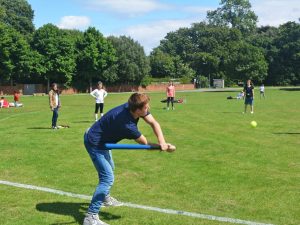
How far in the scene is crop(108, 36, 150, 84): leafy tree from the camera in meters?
88.7

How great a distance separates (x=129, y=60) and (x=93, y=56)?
10222mm

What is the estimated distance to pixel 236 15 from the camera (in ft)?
441

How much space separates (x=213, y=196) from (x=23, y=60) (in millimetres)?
69742

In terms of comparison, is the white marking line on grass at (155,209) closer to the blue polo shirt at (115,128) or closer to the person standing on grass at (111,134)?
the person standing on grass at (111,134)

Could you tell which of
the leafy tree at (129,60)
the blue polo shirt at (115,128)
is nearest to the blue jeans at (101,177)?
the blue polo shirt at (115,128)

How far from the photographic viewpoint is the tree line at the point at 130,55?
76750 mm

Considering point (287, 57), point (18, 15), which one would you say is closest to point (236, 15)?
point (287, 57)

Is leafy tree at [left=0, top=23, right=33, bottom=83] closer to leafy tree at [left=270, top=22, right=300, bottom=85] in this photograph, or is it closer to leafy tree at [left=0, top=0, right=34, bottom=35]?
leafy tree at [left=0, top=0, right=34, bottom=35]

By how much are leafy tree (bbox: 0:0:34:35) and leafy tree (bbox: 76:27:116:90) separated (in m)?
17.7

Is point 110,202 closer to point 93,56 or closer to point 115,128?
point 115,128

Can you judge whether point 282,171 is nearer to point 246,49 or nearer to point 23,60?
point 23,60

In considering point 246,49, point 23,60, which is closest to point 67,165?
point 23,60

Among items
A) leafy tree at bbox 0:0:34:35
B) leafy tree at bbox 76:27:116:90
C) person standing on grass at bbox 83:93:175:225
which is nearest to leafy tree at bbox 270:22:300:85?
leafy tree at bbox 76:27:116:90

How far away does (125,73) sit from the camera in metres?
89.1
